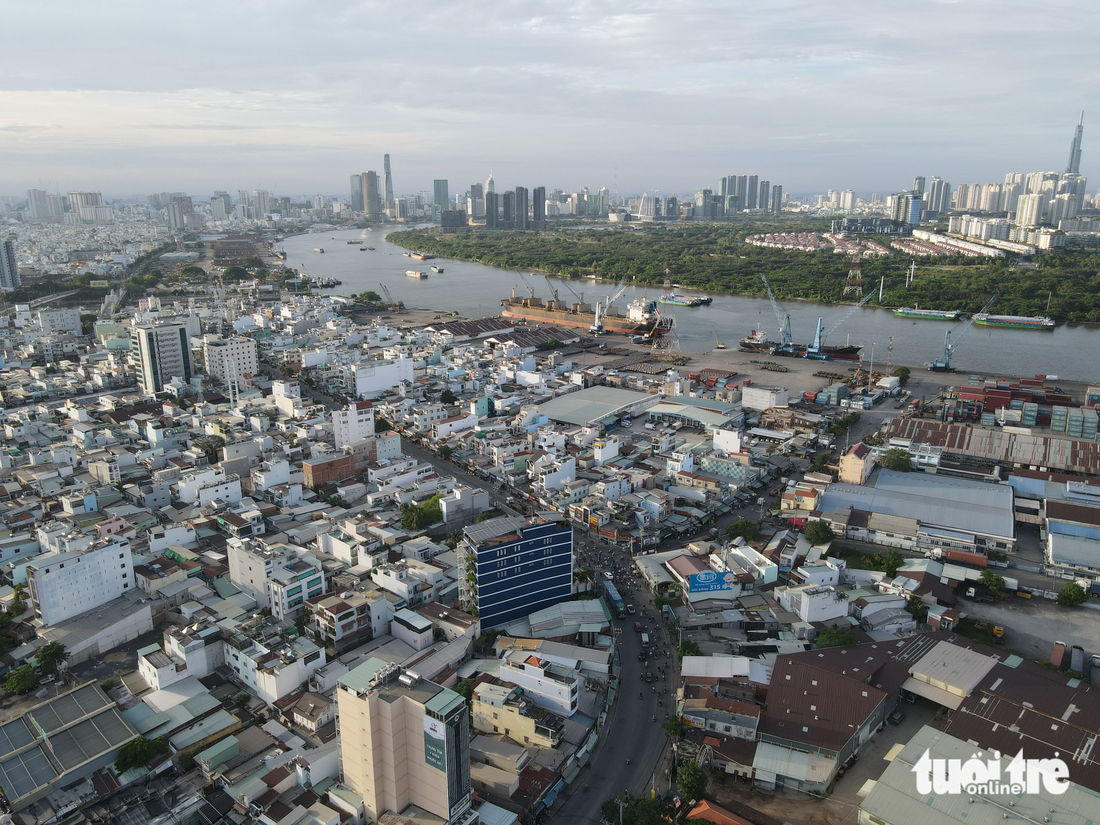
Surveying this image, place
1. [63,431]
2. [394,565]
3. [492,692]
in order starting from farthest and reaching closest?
[63,431], [394,565], [492,692]

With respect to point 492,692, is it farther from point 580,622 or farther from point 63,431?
point 63,431

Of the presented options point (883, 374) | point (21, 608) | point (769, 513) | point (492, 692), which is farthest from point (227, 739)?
point (883, 374)

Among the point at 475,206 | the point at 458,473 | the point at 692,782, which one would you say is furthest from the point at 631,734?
the point at 475,206

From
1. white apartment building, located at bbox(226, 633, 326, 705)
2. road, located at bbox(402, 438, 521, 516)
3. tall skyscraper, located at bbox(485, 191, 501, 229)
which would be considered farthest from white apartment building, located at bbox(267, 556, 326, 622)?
tall skyscraper, located at bbox(485, 191, 501, 229)

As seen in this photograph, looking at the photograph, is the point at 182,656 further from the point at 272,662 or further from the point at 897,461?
the point at 897,461

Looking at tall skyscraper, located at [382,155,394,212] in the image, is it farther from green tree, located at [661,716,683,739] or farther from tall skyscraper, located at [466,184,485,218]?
green tree, located at [661,716,683,739]

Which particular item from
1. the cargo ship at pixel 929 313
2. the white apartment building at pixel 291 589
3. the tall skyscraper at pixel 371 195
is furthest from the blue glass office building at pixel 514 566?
the tall skyscraper at pixel 371 195

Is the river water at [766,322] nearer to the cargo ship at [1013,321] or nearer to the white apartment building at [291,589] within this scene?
the cargo ship at [1013,321]
